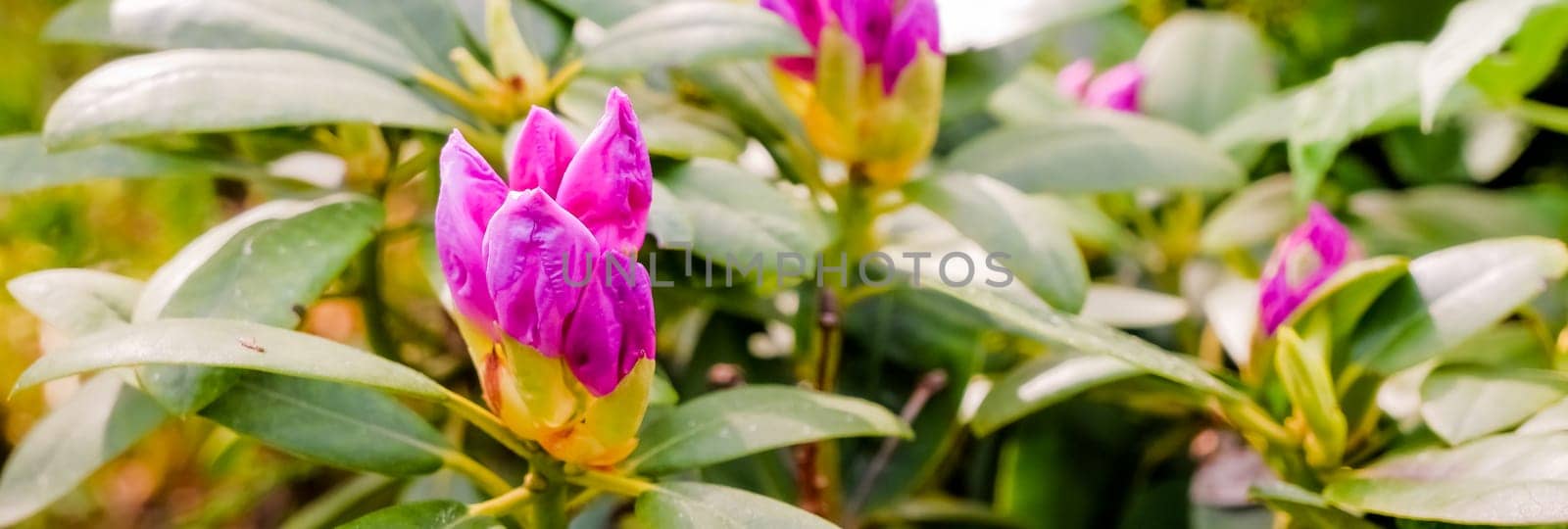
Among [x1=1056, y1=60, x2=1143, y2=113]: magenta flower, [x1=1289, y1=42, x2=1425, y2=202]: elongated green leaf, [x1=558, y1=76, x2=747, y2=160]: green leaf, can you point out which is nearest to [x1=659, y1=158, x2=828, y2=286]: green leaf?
[x1=558, y1=76, x2=747, y2=160]: green leaf

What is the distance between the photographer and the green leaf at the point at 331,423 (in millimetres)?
586

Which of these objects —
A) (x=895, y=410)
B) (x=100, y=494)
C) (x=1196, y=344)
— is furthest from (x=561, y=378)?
(x=100, y=494)

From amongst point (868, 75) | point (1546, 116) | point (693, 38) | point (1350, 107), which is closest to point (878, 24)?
point (868, 75)

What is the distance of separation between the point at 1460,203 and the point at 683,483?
83cm

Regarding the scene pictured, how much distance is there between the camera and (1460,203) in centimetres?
104

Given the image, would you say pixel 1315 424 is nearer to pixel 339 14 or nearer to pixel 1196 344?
pixel 1196 344

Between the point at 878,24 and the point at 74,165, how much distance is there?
0.53m

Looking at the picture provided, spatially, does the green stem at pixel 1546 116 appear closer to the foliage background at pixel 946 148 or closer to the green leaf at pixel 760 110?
the foliage background at pixel 946 148

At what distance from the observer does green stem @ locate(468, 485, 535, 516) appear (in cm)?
60

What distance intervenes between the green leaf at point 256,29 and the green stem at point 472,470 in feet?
0.81

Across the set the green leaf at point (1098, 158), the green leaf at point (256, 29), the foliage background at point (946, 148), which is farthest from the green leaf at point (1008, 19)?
the green leaf at point (256, 29)

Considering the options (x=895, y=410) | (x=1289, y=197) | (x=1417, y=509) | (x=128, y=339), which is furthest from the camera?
(x=1289, y=197)

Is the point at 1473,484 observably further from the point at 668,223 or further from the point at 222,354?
the point at 222,354

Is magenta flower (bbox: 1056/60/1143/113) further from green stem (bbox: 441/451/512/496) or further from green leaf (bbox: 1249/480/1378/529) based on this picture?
green stem (bbox: 441/451/512/496)
